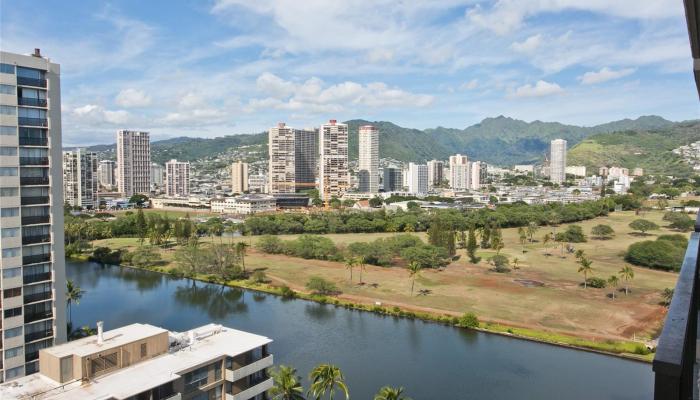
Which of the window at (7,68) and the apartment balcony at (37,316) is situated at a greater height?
the window at (7,68)

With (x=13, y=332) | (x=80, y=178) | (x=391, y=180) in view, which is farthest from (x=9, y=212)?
(x=391, y=180)

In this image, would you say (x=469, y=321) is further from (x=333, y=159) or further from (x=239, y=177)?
(x=239, y=177)

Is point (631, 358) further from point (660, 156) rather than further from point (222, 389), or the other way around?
point (660, 156)

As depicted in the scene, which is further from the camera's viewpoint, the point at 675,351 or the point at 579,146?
the point at 579,146

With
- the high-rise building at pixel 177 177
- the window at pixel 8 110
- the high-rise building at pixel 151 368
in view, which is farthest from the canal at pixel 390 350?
the high-rise building at pixel 177 177

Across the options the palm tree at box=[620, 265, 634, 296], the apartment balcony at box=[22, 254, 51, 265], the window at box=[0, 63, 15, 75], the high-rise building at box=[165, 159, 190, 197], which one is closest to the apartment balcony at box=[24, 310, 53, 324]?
the apartment balcony at box=[22, 254, 51, 265]

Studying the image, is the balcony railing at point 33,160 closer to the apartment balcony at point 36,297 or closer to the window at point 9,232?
the window at point 9,232
